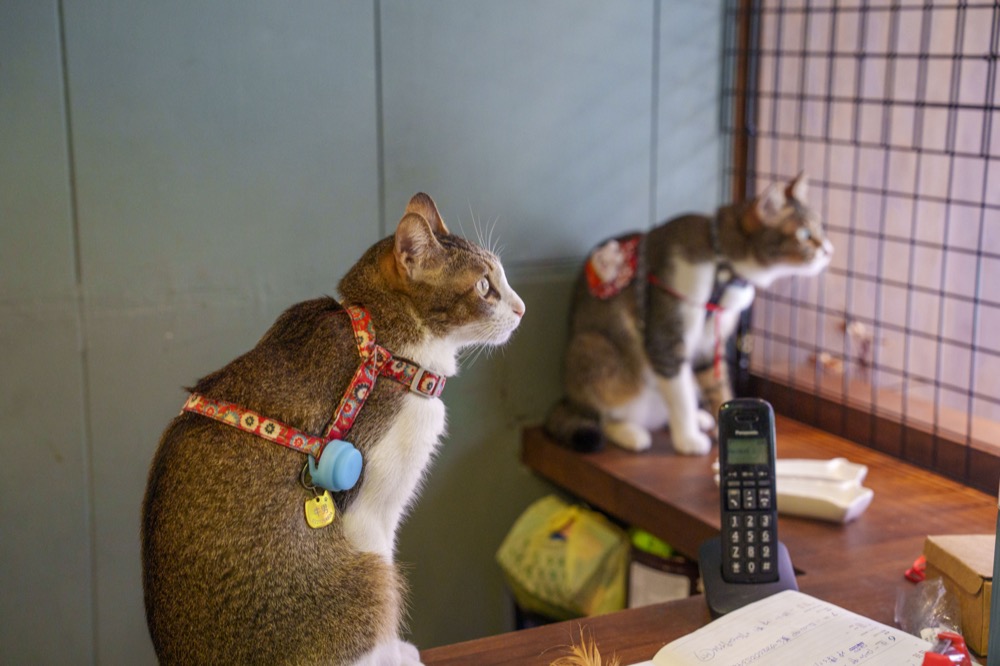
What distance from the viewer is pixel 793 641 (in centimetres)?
144

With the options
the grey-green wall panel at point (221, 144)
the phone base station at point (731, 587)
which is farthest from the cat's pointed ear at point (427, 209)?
the grey-green wall panel at point (221, 144)

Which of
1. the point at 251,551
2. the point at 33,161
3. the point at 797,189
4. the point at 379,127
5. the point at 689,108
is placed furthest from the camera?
the point at 689,108

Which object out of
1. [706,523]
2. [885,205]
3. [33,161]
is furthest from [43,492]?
[885,205]

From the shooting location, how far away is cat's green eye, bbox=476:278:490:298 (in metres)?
1.53

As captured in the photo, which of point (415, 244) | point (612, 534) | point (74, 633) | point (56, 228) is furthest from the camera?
point (612, 534)

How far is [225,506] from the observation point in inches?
53.4

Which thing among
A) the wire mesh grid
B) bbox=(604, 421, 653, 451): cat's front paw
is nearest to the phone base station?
the wire mesh grid

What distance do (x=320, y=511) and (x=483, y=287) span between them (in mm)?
414

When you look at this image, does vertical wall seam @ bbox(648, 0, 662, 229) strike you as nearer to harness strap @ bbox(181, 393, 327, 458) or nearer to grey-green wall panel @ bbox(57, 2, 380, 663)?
grey-green wall panel @ bbox(57, 2, 380, 663)

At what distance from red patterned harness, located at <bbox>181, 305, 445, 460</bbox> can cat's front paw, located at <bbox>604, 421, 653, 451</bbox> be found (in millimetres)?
1154

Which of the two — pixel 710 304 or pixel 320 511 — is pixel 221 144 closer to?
pixel 320 511

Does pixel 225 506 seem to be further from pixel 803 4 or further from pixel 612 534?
pixel 803 4

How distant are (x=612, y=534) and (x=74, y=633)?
1265 millimetres

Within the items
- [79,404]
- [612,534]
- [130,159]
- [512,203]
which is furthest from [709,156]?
[79,404]
